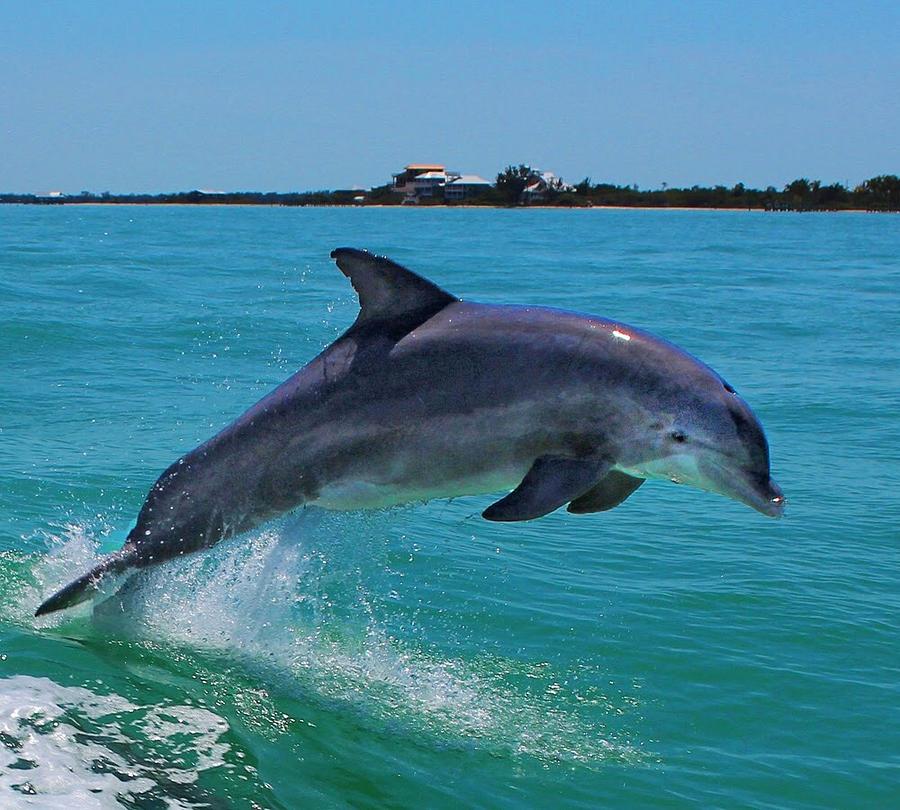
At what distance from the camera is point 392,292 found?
19.6 ft

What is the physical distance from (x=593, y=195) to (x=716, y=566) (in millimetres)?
188000

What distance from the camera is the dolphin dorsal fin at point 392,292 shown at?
595cm

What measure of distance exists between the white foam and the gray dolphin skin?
0.92m

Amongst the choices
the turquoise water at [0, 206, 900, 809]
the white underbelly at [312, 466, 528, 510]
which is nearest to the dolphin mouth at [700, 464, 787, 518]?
the white underbelly at [312, 466, 528, 510]

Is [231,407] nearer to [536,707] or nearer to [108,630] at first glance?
[108,630]

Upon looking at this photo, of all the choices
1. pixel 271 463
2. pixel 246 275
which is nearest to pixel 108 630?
pixel 271 463

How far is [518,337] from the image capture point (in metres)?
5.73

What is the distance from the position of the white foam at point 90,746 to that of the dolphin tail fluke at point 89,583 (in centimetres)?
40

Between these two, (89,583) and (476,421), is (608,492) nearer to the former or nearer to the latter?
(476,421)

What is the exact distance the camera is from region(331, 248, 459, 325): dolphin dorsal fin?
234 inches

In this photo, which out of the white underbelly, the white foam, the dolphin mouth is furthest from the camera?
the white underbelly

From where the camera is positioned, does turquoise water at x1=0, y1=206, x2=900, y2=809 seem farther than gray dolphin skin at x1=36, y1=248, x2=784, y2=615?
Yes

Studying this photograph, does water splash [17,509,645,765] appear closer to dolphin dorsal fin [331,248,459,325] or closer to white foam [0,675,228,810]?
white foam [0,675,228,810]

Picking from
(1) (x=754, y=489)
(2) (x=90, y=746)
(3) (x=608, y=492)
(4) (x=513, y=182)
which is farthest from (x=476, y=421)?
(4) (x=513, y=182)
